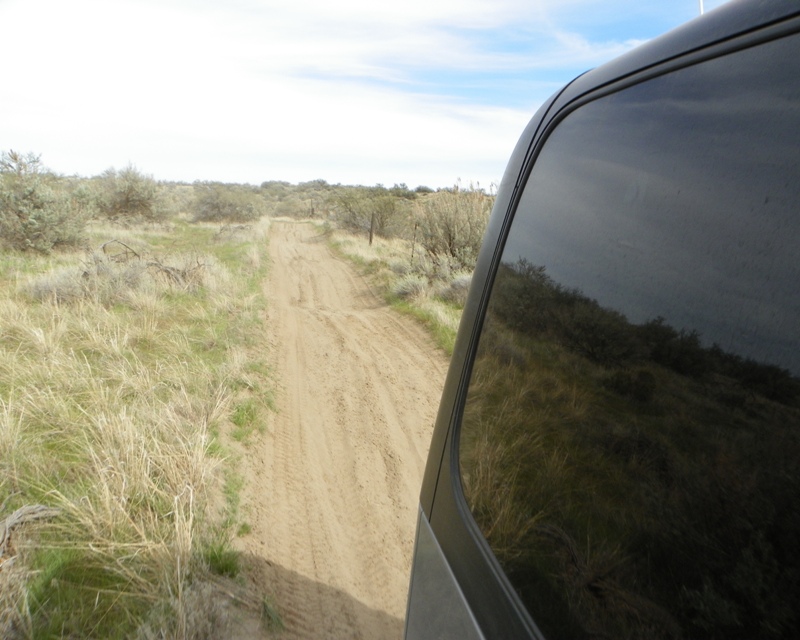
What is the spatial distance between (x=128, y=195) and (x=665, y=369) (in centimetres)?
3120

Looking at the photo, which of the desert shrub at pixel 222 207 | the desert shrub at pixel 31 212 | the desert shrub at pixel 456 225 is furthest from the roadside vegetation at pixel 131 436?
the desert shrub at pixel 222 207

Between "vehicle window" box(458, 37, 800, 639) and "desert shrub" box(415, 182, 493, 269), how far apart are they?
38.5ft

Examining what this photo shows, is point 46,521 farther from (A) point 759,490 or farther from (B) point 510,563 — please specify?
(A) point 759,490

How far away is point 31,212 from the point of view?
1520cm

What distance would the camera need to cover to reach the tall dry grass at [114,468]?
8.90 feet

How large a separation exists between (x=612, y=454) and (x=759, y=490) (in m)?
0.26

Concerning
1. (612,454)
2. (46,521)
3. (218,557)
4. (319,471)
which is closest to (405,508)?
(319,471)

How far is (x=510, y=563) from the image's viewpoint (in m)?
→ 1.11

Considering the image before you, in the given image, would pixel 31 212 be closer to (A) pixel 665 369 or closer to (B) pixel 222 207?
(A) pixel 665 369

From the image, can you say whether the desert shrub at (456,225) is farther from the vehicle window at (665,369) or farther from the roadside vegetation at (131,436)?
the vehicle window at (665,369)

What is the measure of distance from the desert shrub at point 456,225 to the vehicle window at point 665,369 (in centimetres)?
1175

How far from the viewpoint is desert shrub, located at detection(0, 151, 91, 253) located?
1519 centimetres

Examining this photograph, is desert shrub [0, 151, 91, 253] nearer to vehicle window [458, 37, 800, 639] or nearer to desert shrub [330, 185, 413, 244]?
desert shrub [330, 185, 413, 244]

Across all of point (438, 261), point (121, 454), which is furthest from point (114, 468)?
point (438, 261)
